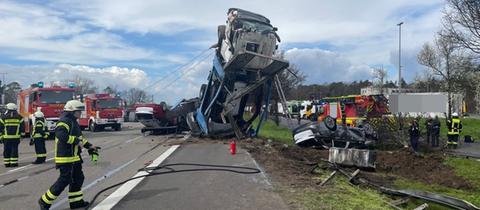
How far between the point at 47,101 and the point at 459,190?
65.0ft

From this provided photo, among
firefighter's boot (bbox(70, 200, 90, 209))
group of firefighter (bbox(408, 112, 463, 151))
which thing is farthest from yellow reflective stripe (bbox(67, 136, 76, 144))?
group of firefighter (bbox(408, 112, 463, 151))

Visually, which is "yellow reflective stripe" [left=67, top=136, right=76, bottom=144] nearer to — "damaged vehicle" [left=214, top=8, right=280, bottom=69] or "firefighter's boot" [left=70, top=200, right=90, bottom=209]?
"firefighter's boot" [left=70, top=200, right=90, bottom=209]

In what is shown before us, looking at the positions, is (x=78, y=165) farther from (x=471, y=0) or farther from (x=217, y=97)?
(x=471, y=0)

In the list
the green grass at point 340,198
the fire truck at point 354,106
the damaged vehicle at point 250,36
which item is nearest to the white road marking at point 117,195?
the green grass at point 340,198

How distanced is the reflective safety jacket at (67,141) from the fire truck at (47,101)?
17.0 m

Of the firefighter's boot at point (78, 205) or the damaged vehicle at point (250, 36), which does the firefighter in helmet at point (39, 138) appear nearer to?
the damaged vehicle at point (250, 36)

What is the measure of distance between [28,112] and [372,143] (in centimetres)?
1755

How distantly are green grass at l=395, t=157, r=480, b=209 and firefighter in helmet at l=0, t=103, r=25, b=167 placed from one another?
32.4 feet

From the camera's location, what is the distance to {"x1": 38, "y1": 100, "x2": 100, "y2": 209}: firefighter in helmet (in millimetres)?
6531

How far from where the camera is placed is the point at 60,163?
6.68 m

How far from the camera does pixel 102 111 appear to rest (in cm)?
3028

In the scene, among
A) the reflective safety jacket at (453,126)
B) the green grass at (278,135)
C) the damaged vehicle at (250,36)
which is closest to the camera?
the damaged vehicle at (250,36)

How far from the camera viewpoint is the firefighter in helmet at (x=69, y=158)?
6.53 m

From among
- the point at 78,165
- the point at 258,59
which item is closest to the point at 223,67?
the point at 258,59
